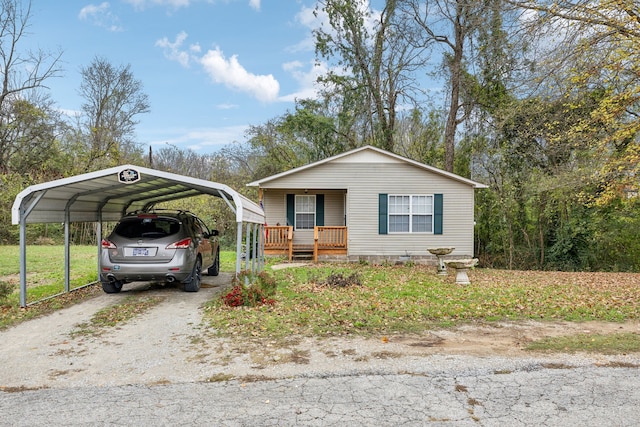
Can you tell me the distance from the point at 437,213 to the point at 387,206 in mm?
1796

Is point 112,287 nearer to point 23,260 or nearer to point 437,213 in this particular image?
point 23,260

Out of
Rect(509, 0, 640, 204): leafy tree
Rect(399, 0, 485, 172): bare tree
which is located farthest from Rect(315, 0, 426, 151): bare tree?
Rect(509, 0, 640, 204): leafy tree

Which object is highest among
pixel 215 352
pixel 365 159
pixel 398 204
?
pixel 365 159

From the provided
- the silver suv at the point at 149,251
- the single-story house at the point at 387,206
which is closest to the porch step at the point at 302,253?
the single-story house at the point at 387,206

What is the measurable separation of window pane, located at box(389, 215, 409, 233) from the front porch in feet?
5.57

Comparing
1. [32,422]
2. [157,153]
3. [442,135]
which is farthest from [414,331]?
[157,153]

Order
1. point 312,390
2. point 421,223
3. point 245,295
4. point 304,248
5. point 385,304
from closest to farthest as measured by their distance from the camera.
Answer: point 312,390 < point 245,295 < point 385,304 < point 421,223 < point 304,248

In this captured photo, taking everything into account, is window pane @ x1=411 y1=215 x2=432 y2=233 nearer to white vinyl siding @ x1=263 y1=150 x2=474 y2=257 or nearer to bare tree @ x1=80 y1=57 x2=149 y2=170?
white vinyl siding @ x1=263 y1=150 x2=474 y2=257

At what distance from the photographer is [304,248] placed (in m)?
15.6

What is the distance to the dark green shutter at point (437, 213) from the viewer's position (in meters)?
15.1

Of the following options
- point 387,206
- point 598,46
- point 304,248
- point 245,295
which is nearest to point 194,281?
point 245,295

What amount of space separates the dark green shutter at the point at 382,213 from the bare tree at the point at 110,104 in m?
18.3

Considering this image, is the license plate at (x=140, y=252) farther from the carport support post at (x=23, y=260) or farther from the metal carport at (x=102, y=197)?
the carport support post at (x=23, y=260)

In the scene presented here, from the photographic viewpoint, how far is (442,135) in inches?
947
